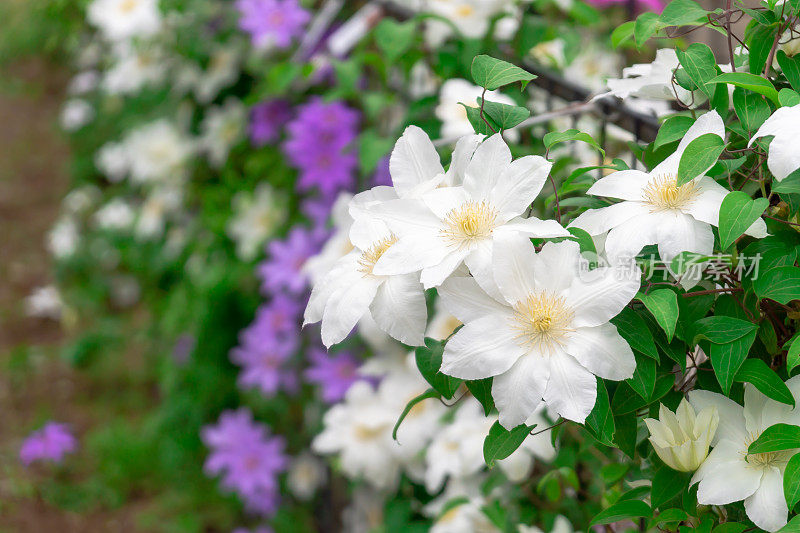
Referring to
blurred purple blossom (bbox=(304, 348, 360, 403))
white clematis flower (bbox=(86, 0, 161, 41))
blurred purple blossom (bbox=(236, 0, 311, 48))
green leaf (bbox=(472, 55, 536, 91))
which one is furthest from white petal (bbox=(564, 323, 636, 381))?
white clematis flower (bbox=(86, 0, 161, 41))

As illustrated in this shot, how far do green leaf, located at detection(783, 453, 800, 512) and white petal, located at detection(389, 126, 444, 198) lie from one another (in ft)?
1.17

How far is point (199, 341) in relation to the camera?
205 cm

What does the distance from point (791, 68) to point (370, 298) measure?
408 millimetres

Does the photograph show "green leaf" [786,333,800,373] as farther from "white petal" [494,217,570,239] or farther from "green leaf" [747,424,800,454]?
"white petal" [494,217,570,239]

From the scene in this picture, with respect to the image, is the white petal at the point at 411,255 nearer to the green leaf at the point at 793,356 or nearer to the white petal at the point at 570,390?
the white petal at the point at 570,390

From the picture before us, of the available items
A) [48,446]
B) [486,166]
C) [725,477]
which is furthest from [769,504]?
[48,446]

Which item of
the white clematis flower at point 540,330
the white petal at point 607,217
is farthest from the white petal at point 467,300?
the white petal at point 607,217

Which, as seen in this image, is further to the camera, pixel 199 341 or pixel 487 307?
pixel 199 341

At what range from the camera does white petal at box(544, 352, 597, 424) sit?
22.8 inches

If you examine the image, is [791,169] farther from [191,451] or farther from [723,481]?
[191,451]

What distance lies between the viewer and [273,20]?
1823 mm

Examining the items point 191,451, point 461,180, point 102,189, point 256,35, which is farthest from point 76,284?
point 461,180

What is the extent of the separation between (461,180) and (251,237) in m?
1.33

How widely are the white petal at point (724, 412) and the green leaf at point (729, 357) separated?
0.05 m
